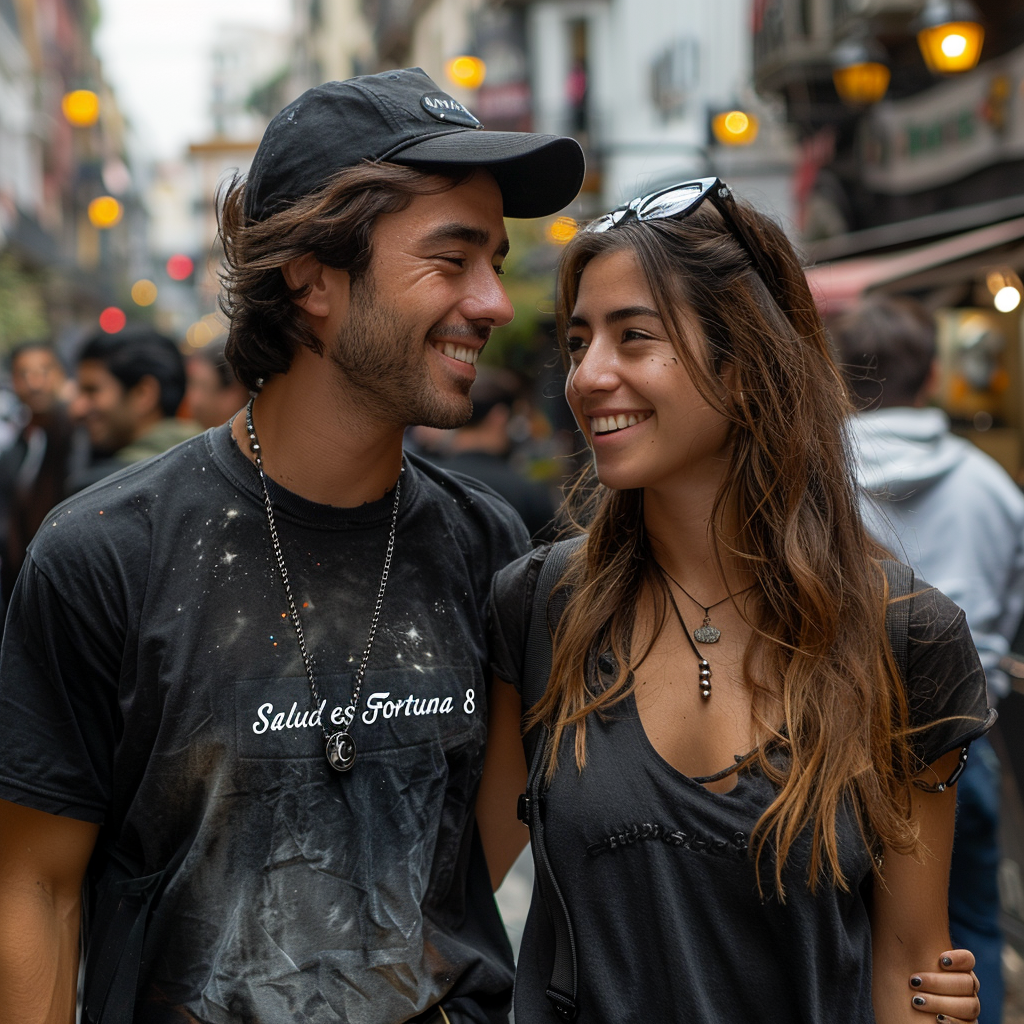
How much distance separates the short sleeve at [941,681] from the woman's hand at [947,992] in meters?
0.37

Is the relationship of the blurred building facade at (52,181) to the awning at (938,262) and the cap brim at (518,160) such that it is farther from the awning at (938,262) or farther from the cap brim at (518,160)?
the cap brim at (518,160)

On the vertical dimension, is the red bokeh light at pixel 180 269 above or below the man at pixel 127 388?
above

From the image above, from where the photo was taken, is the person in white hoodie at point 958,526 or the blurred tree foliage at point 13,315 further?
the blurred tree foliage at point 13,315

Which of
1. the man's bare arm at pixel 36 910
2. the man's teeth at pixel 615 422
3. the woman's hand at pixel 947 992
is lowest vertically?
the woman's hand at pixel 947 992

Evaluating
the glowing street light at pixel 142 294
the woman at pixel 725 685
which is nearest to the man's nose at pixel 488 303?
the woman at pixel 725 685

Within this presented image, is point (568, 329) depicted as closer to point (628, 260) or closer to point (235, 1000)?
point (628, 260)

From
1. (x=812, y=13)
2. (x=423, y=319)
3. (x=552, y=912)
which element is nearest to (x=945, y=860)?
(x=552, y=912)

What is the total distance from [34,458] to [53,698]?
518 cm

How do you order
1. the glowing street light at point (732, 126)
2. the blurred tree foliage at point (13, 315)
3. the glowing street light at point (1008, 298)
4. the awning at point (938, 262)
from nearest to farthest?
1. the awning at point (938, 262)
2. the glowing street light at point (1008, 298)
3. the glowing street light at point (732, 126)
4. the blurred tree foliage at point (13, 315)

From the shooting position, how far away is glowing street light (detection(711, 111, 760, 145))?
1335cm

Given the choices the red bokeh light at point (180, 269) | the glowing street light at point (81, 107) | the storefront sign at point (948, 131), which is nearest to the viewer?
the storefront sign at point (948, 131)

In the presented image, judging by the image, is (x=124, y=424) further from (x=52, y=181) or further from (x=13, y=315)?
(x=52, y=181)

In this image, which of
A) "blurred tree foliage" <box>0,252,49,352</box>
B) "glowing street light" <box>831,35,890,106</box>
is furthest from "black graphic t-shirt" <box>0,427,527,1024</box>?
"blurred tree foliage" <box>0,252,49,352</box>

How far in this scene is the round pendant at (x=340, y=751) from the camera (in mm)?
2178
